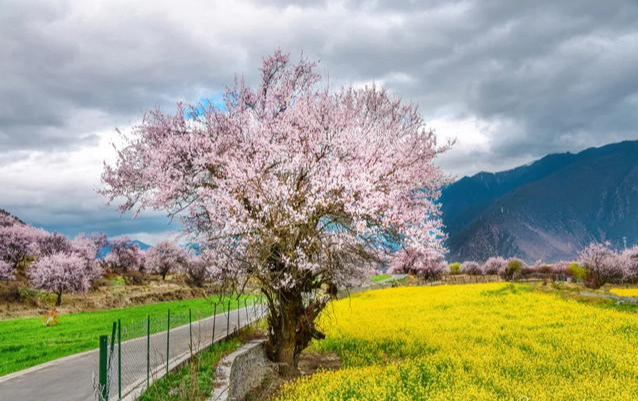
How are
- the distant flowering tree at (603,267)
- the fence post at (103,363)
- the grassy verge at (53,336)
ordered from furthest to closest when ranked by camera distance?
the distant flowering tree at (603,267) → the grassy verge at (53,336) → the fence post at (103,363)

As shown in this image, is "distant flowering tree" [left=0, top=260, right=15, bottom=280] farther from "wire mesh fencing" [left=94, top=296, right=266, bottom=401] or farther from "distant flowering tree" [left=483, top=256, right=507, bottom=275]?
"distant flowering tree" [left=483, top=256, right=507, bottom=275]

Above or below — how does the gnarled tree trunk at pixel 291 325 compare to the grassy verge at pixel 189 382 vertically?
above

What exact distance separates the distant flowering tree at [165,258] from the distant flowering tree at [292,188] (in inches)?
2595

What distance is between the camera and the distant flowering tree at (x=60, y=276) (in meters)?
57.0

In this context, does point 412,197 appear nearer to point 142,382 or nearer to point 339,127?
point 339,127

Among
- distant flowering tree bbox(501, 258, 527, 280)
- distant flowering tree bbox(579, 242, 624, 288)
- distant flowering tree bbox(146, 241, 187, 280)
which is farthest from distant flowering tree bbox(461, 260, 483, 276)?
distant flowering tree bbox(146, 241, 187, 280)

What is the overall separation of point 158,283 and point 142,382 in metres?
71.1

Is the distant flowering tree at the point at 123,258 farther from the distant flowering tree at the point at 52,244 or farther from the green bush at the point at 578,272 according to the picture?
the green bush at the point at 578,272

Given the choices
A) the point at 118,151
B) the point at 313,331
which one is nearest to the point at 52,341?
the point at 118,151

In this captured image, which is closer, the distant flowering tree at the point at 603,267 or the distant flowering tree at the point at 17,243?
the distant flowering tree at the point at 603,267

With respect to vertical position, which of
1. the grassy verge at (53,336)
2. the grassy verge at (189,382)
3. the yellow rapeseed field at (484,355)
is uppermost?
the grassy verge at (189,382)

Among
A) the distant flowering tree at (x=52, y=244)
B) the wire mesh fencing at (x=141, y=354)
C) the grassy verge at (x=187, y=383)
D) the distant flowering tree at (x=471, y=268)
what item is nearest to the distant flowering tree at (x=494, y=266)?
the distant flowering tree at (x=471, y=268)

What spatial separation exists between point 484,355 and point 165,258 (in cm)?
7798

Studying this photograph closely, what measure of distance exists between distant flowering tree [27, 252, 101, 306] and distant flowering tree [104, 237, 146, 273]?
35359 mm
